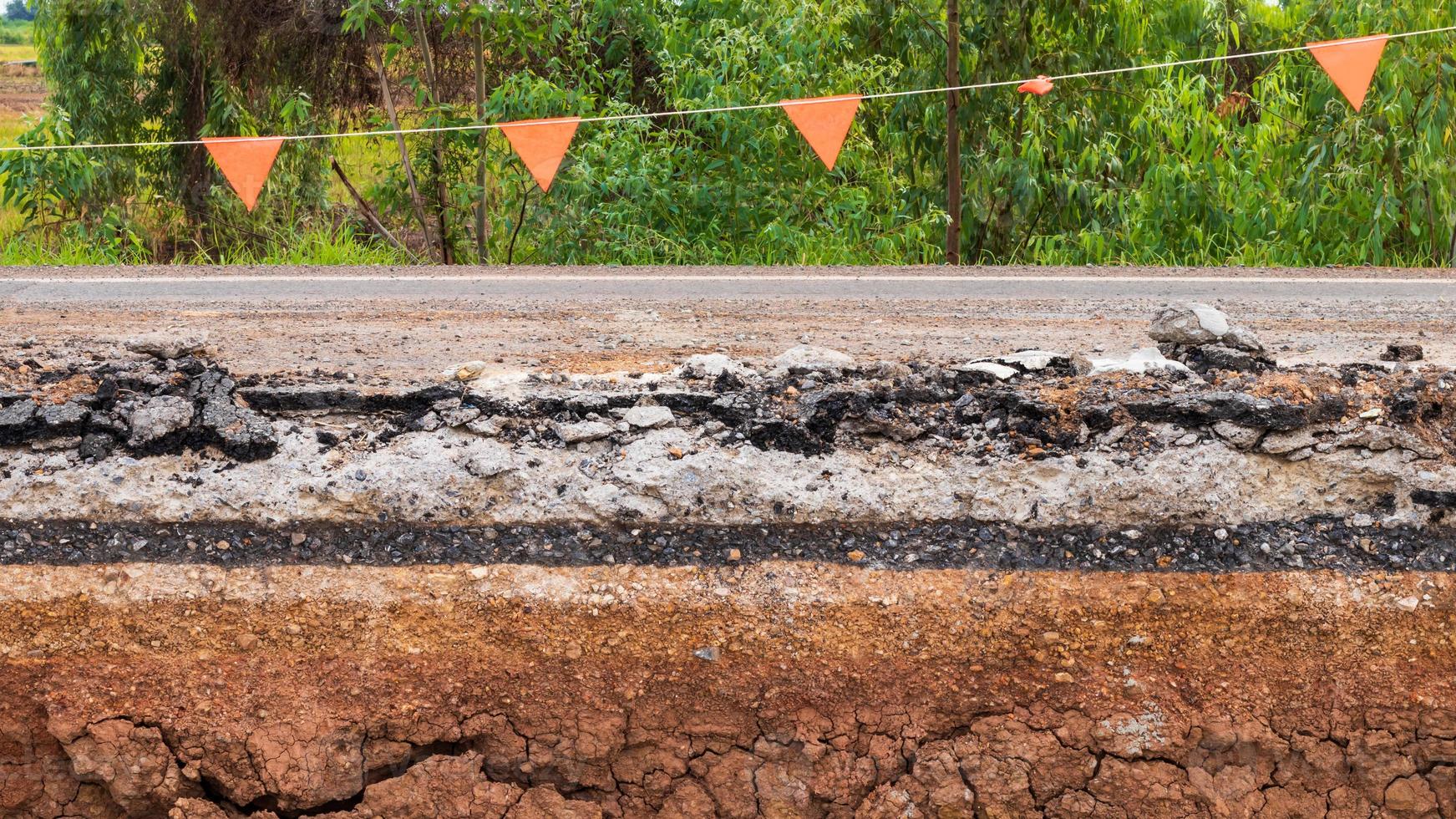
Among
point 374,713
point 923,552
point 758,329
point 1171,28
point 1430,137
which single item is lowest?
point 374,713

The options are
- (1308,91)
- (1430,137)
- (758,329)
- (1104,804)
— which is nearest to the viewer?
(1104,804)

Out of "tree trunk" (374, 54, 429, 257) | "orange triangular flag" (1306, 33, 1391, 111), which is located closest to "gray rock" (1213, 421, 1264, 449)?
"orange triangular flag" (1306, 33, 1391, 111)

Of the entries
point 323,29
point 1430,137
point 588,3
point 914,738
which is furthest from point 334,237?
point 1430,137

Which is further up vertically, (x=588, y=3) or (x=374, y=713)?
(x=588, y=3)

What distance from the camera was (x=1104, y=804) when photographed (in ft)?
9.53

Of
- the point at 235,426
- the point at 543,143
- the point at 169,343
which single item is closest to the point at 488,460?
the point at 235,426

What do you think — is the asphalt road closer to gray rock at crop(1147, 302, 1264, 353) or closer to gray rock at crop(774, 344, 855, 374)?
gray rock at crop(1147, 302, 1264, 353)

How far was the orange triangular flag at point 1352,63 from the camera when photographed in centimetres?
695

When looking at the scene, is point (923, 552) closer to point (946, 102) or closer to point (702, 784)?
point (702, 784)

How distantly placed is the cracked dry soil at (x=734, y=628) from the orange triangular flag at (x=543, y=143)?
162 inches

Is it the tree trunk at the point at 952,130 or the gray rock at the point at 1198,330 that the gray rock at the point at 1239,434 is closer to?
the gray rock at the point at 1198,330

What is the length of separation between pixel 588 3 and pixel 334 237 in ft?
8.35

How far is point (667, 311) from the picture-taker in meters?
5.42

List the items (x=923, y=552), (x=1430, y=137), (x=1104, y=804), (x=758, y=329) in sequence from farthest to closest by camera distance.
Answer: (x=1430, y=137) → (x=758, y=329) → (x=923, y=552) → (x=1104, y=804)
